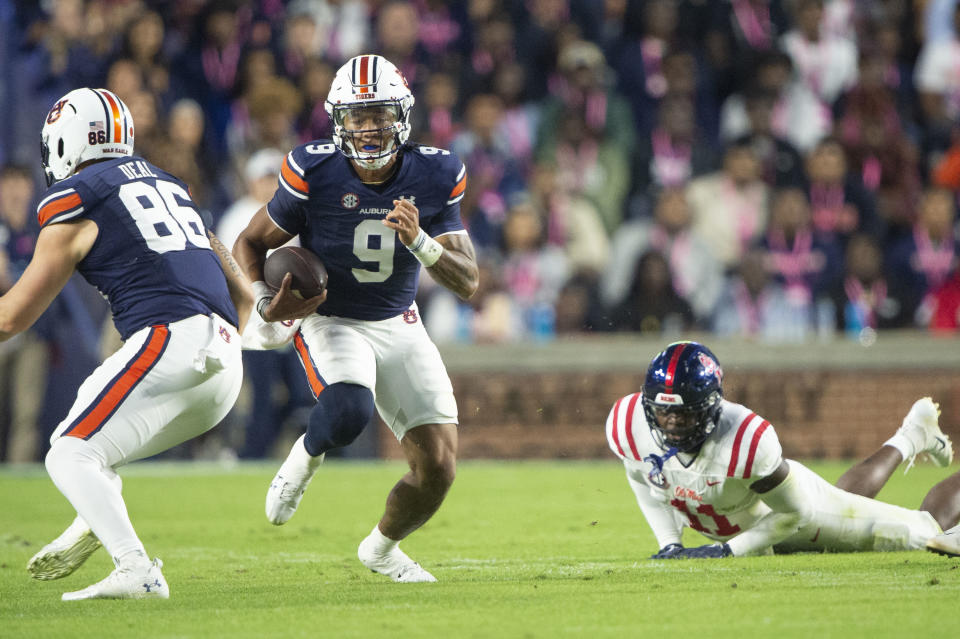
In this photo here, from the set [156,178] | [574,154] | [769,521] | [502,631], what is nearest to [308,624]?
[502,631]

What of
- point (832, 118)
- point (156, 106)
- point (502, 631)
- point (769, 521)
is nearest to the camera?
point (502, 631)

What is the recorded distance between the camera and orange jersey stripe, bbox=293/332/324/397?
6246 millimetres

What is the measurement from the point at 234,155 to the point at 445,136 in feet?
6.44

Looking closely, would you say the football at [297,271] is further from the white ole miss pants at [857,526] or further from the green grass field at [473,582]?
the white ole miss pants at [857,526]

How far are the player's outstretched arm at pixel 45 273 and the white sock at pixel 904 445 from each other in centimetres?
415

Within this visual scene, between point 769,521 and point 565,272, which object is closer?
point 769,521

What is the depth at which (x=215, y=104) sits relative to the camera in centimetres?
1360

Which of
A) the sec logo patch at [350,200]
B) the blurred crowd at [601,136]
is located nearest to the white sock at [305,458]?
the sec logo patch at [350,200]

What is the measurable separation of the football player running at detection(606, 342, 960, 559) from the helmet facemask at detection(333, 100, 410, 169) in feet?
4.98

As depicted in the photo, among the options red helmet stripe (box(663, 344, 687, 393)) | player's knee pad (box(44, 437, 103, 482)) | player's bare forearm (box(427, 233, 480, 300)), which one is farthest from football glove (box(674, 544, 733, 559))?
player's knee pad (box(44, 437, 103, 482))

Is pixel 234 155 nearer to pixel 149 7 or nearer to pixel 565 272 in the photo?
pixel 149 7

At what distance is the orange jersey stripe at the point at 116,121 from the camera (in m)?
5.86

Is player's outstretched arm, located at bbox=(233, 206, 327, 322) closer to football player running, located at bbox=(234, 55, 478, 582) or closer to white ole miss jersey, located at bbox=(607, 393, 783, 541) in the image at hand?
football player running, located at bbox=(234, 55, 478, 582)

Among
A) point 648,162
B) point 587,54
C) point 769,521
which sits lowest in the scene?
point 769,521
